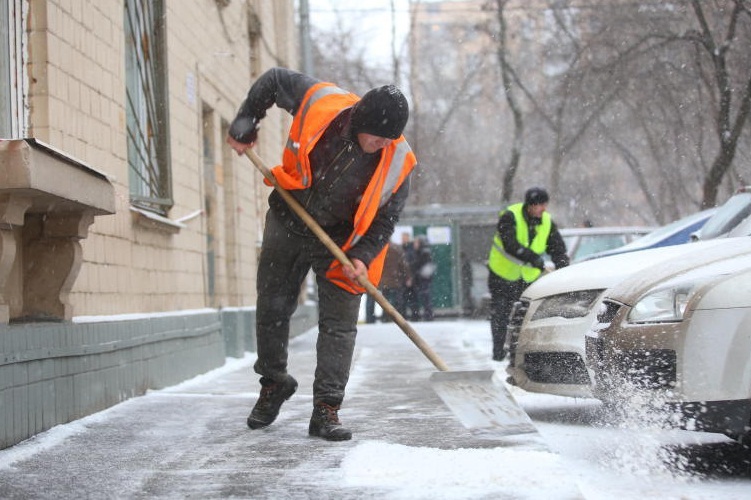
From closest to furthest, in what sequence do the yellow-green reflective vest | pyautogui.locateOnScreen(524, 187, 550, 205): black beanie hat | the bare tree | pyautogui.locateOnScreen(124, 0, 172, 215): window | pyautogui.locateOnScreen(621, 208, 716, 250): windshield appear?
pyautogui.locateOnScreen(124, 0, 172, 215): window, pyautogui.locateOnScreen(524, 187, 550, 205): black beanie hat, the yellow-green reflective vest, pyautogui.locateOnScreen(621, 208, 716, 250): windshield, the bare tree

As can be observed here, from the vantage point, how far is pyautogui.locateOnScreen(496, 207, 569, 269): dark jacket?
917 cm

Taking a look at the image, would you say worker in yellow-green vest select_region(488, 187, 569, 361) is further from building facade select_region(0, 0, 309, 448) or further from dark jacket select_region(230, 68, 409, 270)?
dark jacket select_region(230, 68, 409, 270)

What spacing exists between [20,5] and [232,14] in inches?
263

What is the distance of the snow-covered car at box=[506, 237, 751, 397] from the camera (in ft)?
18.9

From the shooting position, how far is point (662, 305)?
4746 millimetres

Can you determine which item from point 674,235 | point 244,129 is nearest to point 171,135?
point 244,129

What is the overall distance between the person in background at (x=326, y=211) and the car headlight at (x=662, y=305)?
1183 mm

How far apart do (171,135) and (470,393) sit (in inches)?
185

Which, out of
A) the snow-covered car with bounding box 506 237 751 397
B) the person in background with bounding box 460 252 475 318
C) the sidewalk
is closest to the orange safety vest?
the sidewalk

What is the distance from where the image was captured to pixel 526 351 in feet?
20.5

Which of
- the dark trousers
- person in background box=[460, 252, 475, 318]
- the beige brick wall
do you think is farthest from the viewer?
person in background box=[460, 252, 475, 318]

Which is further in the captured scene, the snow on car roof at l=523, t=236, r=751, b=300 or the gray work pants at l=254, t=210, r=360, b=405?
the snow on car roof at l=523, t=236, r=751, b=300

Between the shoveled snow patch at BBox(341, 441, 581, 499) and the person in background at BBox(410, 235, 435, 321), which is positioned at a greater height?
the person in background at BBox(410, 235, 435, 321)

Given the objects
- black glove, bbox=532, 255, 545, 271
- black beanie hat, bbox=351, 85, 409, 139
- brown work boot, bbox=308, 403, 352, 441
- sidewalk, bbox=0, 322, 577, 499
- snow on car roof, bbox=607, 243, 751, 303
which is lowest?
sidewalk, bbox=0, 322, 577, 499
